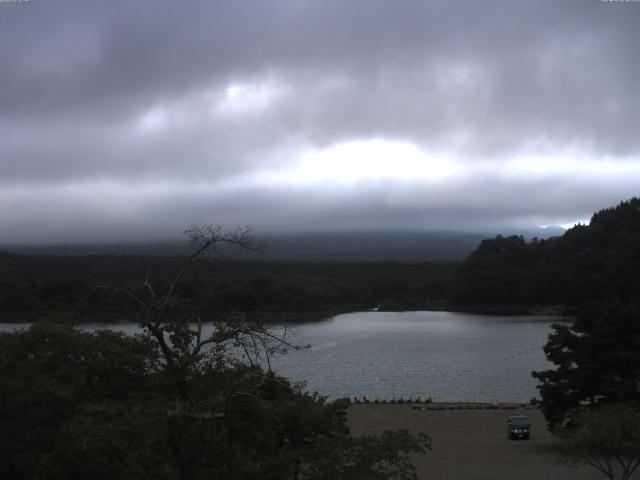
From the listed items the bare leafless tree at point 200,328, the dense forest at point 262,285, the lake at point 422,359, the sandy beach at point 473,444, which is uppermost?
the bare leafless tree at point 200,328

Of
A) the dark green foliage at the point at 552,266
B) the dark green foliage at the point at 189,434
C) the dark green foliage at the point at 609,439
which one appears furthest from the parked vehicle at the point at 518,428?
the dark green foliage at the point at 552,266

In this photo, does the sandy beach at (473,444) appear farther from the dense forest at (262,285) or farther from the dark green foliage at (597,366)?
the dense forest at (262,285)

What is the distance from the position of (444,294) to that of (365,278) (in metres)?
11.1

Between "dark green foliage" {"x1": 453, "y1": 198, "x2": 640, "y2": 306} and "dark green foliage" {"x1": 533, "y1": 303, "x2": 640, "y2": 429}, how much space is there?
175 feet

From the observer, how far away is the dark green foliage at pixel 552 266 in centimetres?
7356

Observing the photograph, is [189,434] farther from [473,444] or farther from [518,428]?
[518,428]

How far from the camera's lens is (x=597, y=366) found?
1764cm

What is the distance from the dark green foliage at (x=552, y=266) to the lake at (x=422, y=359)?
10.4 meters

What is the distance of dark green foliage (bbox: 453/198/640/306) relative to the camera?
73562 mm

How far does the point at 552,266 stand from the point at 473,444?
200ft

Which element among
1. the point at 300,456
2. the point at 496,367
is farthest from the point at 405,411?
the point at 300,456

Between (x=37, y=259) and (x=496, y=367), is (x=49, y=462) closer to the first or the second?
(x=496, y=367)

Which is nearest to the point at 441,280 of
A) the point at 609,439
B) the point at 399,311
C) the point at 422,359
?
the point at 399,311

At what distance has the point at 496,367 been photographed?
124 feet
